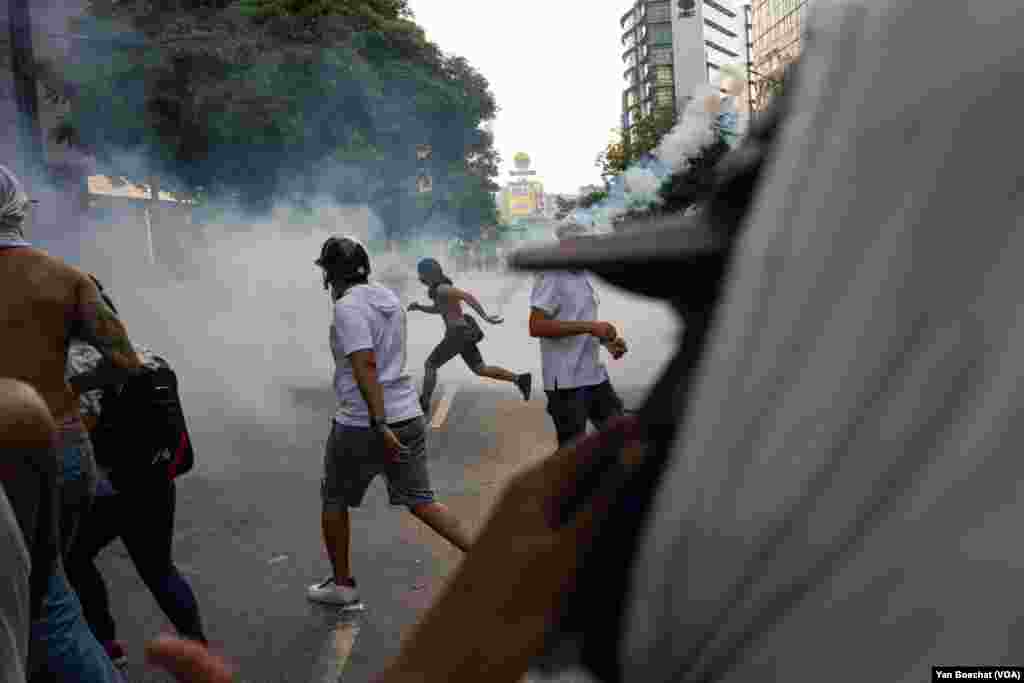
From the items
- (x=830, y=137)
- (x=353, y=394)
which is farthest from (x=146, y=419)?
(x=830, y=137)

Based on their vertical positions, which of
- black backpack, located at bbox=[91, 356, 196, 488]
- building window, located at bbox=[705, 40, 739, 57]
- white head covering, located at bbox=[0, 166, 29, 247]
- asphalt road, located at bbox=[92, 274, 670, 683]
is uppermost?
building window, located at bbox=[705, 40, 739, 57]

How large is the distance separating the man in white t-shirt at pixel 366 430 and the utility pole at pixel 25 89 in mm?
9193

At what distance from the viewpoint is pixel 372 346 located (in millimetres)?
4418

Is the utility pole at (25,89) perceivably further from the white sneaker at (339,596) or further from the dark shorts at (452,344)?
the white sneaker at (339,596)

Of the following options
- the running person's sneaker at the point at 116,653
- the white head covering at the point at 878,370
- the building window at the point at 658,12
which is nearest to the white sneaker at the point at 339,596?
the running person's sneaker at the point at 116,653

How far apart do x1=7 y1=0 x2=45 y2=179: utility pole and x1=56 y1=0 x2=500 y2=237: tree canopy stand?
160 inches

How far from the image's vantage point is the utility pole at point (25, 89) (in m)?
12.0

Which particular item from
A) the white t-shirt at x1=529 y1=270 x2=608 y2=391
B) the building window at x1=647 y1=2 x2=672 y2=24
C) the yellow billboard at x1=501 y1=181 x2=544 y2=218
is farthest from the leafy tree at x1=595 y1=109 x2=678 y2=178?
the yellow billboard at x1=501 y1=181 x2=544 y2=218

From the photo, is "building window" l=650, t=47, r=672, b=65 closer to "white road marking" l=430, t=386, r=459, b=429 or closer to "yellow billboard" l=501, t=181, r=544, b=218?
"yellow billboard" l=501, t=181, r=544, b=218

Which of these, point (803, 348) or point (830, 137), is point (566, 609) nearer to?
point (803, 348)

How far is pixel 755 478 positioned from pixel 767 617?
10 centimetres

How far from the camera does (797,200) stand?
0.67 meters

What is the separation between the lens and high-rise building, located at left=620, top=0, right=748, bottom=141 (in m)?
112

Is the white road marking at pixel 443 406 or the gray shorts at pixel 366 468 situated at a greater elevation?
the gray shorts at pixel 366 468
